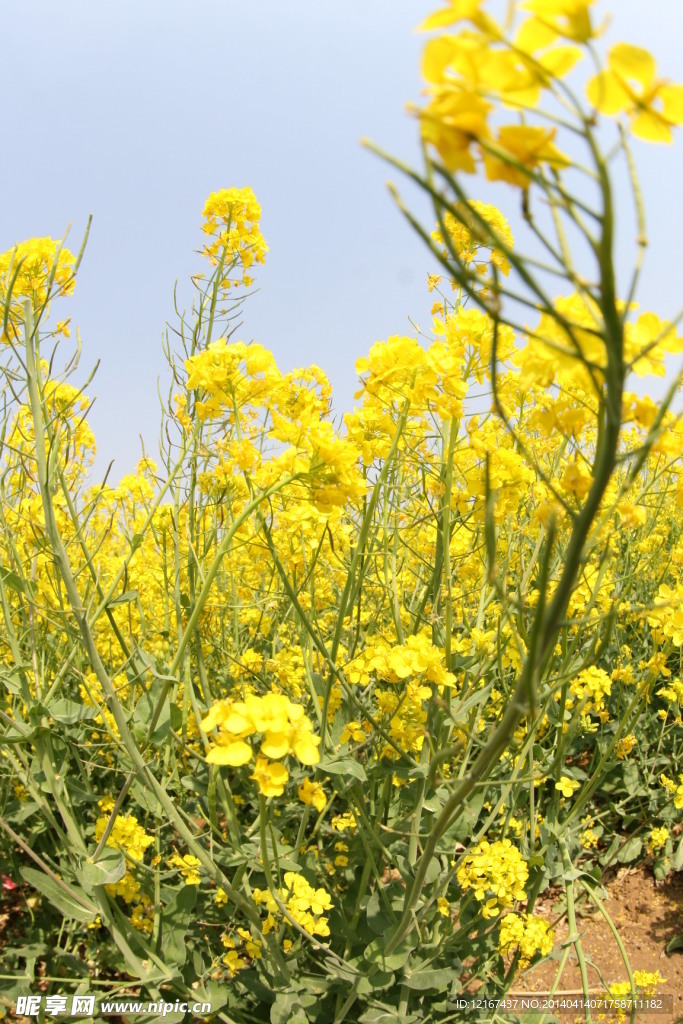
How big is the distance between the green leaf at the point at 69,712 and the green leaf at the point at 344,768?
89 cm

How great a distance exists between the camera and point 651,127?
1.99 ft

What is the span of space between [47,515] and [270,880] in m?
1.03

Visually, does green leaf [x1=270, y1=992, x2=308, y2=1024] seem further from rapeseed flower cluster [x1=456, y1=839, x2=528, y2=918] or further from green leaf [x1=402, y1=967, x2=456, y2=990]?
rapeseed flower cluster [x1=456, y1=839, x2=528, y2=918]

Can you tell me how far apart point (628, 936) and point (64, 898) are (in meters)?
2.60

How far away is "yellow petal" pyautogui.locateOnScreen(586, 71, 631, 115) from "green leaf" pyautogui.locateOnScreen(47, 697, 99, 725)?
215 centimetres

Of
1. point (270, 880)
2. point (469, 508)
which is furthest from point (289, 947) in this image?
point (469, 508)

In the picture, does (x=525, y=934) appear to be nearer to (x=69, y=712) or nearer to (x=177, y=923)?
(x=177, y=923)

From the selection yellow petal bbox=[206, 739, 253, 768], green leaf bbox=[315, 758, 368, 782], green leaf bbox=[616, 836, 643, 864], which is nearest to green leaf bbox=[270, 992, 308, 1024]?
green leaf bbox=[315, 758, 368, 782]

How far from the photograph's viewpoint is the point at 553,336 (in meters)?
0.78

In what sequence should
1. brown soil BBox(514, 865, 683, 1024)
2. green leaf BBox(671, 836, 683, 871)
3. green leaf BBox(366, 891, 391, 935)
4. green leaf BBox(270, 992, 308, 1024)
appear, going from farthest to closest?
green leaf BBox(671, 836, 683, 871), brown soil BBox(514, 865, 683, 1024), green leaf BBox(366, 891, 391, 935), green leaf BBox(270, 992, 308, 1024)

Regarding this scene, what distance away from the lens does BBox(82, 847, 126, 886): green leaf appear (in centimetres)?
190

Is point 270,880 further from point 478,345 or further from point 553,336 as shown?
point 478,345

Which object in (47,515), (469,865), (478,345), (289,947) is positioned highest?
(478,345)

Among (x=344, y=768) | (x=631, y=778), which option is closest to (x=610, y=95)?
(x=344, y=768)
